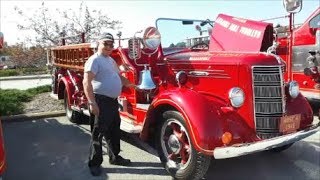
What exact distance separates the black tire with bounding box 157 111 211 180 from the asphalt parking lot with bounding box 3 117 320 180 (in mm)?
244

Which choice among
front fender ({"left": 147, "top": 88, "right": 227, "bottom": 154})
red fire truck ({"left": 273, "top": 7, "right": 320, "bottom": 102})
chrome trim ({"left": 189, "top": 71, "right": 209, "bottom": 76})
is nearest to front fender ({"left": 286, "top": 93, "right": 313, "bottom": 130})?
front fender ({"left": 147, "top": 88, "right": 227, "bottom": 154})

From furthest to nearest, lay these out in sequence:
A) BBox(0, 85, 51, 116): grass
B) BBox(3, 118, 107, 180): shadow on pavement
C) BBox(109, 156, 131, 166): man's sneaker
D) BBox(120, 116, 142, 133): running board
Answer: BBox(0, 85, 51, 116): grass → BBox(120, 116, 142, 133): running board → BBox(109, 156, 131, 166): man's sneaker → BBox(3, 118, 107, 180): shadow on pavement

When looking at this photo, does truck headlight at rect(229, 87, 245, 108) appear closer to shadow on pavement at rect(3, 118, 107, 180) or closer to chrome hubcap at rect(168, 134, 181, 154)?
chrome hubcap at rect(168, 134, 181, 154)

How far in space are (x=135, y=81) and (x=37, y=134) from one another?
2677mm

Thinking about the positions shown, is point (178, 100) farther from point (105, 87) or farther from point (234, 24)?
point (234, 24)

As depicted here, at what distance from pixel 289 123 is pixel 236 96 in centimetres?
80

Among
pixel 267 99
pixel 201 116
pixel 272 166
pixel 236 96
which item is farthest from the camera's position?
pixel 272 166

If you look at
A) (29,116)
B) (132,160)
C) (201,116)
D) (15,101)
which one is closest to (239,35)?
(201,116)

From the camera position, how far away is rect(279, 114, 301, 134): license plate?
16.3ft

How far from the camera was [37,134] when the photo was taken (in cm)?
775

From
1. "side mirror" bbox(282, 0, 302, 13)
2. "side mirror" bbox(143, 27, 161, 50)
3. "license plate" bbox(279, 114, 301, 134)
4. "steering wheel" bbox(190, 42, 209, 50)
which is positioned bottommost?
"license plate" bbox(279, 114, 301, 134)

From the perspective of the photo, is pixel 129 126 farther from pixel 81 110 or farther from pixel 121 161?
pixel 81 110

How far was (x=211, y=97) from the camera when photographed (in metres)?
5.13

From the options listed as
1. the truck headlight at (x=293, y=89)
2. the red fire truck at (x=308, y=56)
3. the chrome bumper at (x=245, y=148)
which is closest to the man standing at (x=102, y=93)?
the chrome bumper at (x=245, y=148)
